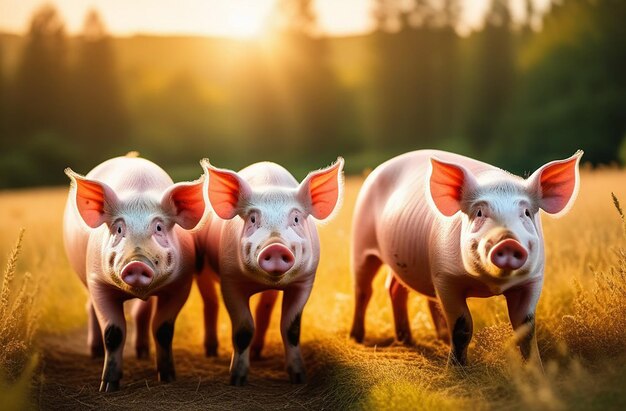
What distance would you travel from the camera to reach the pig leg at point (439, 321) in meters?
6.12

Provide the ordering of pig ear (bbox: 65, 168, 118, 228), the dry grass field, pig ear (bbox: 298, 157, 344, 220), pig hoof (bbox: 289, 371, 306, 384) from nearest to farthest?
1. the dry grass field
2. pig ear (bbox: 65, 168, 118, 228)
3. pig ear (bbox: 298, 157, 344, 220)
4. pig hoof (bbox: 289, 371, 306, 384)

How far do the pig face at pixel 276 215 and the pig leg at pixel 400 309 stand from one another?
1.15 meters

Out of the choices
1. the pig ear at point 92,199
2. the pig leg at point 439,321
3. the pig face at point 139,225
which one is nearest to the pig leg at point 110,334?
the pig face at point 139,225

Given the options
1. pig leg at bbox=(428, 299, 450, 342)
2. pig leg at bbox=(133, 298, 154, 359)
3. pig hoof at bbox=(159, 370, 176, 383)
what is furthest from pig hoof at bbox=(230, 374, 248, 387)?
pig leg at bbox=(428, 299, 450, 342)

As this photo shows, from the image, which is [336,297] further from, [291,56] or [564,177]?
[291,56]

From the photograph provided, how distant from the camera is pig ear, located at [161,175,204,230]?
517cm

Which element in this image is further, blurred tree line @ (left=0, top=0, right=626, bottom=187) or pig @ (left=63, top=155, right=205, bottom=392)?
blurred tree line @ (left=0, top=0, right=626, bottom=187)

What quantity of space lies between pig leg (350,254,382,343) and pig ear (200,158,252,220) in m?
1.30

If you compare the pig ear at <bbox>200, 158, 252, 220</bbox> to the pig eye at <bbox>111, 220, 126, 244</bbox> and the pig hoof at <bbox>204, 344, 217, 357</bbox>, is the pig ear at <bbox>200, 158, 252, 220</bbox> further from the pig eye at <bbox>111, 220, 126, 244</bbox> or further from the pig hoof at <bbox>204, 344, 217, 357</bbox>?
the pig hoof at <bbox>204, 344, 217, 357</bbox>

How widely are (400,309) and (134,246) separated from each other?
89.9 inches

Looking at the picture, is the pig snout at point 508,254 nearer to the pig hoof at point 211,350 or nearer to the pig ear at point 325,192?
the pig ear at point 325,192

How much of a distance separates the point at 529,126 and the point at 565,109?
1.06m

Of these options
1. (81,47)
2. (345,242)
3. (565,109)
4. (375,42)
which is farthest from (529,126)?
(345,242)

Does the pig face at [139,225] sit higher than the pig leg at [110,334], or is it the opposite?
the pig face at [139,225]
